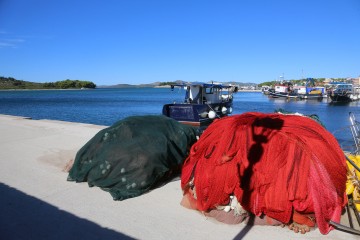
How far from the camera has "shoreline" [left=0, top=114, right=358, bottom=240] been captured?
362 cm

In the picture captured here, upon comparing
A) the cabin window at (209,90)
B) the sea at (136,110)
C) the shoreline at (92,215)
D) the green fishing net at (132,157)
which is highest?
the cabin window at (209,90)

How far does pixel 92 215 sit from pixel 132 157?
4.26ft

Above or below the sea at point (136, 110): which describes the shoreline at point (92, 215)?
above

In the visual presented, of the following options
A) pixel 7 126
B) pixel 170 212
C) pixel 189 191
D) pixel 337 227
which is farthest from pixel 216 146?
pixel 7 126

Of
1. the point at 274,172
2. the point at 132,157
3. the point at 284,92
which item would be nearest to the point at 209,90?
the point at 132,157

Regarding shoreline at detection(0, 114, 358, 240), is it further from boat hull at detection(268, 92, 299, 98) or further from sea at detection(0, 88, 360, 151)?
boat hull at detection(268, 92, 299, 98)

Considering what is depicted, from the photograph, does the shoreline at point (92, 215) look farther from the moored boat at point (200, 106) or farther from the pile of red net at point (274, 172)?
the moored boat at point (200, 106)

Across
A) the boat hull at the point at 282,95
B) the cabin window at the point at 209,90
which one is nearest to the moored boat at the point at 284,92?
the boat hull at the point at 282,95

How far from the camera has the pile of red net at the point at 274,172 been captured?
A: 12.3 ft

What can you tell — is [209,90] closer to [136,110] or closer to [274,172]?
[274,172]

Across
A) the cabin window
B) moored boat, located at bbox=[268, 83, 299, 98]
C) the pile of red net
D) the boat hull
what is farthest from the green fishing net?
moored boat, located at bbox=[268, 83, 299, 98]

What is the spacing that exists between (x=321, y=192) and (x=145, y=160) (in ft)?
9.42

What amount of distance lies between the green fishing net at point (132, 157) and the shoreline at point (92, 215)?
187 mm

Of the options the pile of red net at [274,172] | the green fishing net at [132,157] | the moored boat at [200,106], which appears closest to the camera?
the pile of red net at [274,172]
